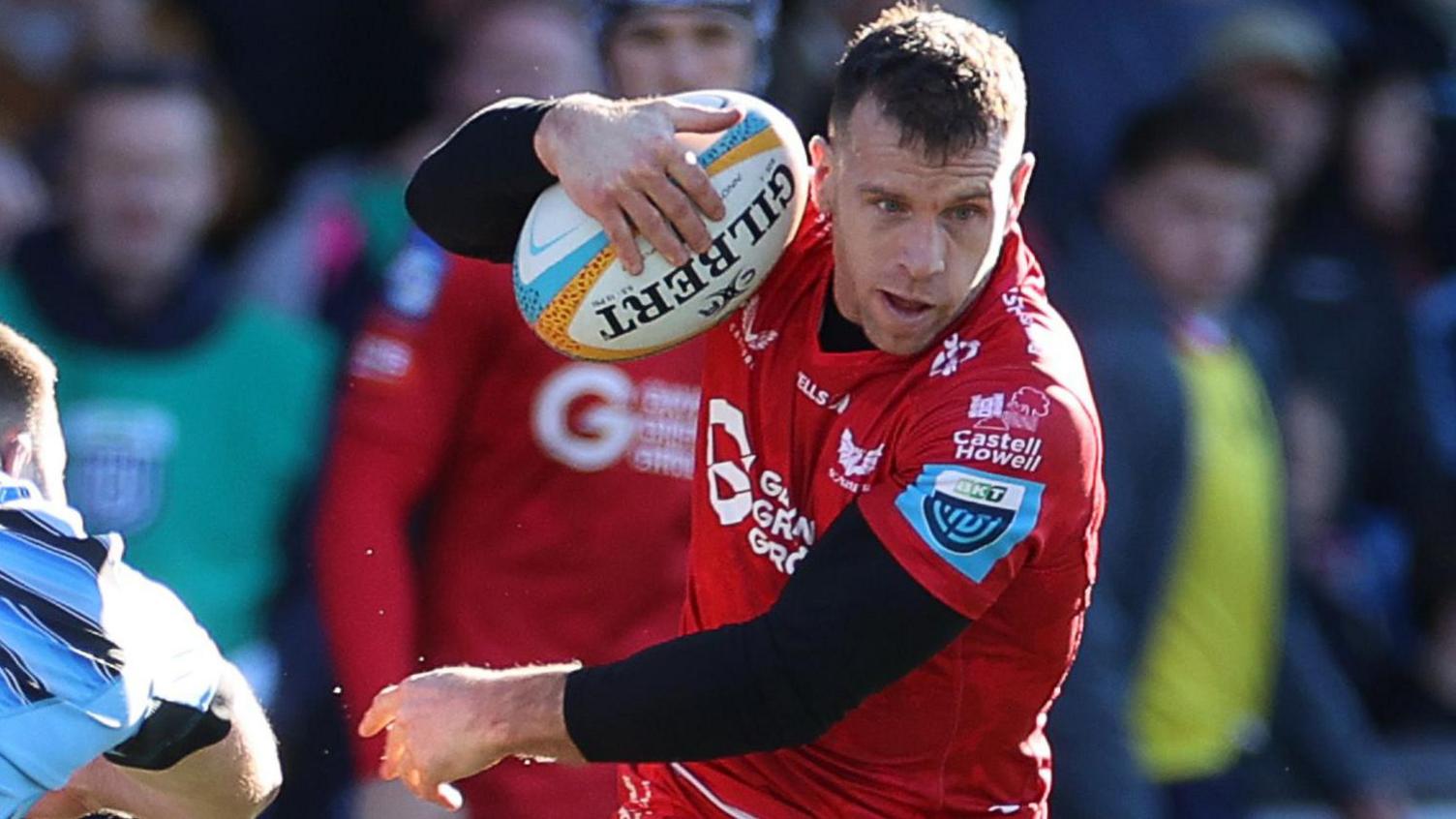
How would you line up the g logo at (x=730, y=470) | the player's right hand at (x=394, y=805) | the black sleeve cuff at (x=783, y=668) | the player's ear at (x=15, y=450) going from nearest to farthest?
the player's ear at (x=15, y=450)
the black sleeve cuff at (x=783, y=668)
the g logo at (x=730, y=470)
the player's right hand at (x=394, y=805)

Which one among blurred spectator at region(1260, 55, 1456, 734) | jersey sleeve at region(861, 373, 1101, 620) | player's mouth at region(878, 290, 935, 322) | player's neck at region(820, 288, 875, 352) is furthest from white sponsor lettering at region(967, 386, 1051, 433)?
blurred spectator at region(1260, 55, 1456, 734)

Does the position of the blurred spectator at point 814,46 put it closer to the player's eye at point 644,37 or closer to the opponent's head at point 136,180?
the player's eye at point 644,37

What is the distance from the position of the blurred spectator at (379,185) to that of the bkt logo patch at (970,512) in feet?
9.18

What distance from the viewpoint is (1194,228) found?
712 centimetres

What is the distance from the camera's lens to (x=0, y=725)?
3.44 m

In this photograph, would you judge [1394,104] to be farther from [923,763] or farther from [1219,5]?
[923,763]

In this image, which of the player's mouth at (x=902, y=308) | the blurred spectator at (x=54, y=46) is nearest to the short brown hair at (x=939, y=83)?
the player's mouth at (x=902, y=308)

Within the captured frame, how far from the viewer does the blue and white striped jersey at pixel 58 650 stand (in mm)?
3445

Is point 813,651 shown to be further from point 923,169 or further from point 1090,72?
point 1090,72

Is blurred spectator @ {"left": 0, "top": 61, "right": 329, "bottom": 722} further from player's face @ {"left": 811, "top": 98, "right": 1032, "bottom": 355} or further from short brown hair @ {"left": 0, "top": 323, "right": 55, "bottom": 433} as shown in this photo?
player's face @ {"left": 811, "top": 98, "right": 1032, "bottom": 355}

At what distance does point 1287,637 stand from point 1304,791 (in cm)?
90

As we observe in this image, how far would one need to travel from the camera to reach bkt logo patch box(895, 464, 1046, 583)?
3.77 meters

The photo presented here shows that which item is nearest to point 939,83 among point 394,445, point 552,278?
point 552,278

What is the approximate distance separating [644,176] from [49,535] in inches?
40.0
